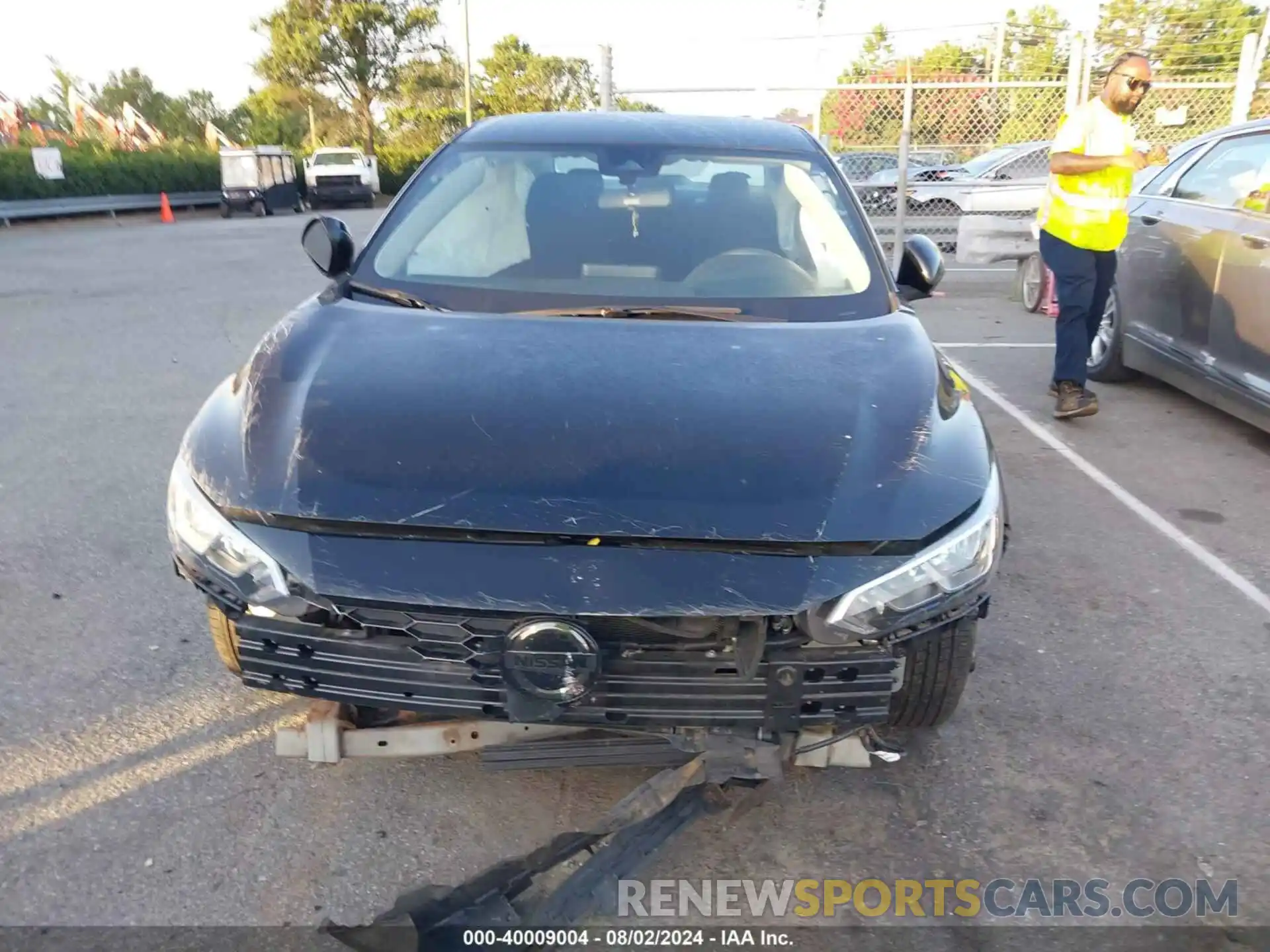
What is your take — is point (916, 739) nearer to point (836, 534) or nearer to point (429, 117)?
point (836, 534)

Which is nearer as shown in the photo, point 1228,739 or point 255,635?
point 255,635

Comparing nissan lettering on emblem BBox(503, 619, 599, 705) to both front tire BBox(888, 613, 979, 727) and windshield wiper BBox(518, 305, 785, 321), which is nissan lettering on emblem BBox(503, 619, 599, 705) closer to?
front tire BBox(888, 613, 979, 727)

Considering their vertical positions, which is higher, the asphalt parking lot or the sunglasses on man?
the sunglasses on man

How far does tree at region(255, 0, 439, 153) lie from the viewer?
44656mm

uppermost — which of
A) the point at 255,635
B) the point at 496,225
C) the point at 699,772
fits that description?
the point at 496,225

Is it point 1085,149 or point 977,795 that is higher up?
point 1085,149

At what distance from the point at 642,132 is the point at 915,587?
2.22m

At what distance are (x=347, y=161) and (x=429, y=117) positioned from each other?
17690 mm

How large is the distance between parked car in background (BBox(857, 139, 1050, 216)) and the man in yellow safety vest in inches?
226

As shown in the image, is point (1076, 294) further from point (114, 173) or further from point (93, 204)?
point (114, 173)

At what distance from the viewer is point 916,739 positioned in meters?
2.86

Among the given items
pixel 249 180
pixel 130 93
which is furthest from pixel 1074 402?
pixel 130 93

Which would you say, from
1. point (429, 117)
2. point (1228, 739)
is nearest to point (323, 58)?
point (429, 117)

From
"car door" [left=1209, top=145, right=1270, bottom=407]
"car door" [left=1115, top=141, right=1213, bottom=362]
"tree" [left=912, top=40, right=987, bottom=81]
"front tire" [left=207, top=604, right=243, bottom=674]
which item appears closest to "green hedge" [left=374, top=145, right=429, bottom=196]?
"tree" [left=912, top=40, right=987, bottom=81]
